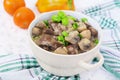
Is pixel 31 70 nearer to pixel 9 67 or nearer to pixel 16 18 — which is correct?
pixel 9 67

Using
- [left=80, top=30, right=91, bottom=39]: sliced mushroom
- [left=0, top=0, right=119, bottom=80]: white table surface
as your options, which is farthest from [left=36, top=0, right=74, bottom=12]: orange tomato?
[left=80, top=30, right=91, bottom=39]: sliced mushroom

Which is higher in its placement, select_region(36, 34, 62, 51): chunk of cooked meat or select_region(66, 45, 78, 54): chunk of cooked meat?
select_region(36, 34, 62, 51): chunk of cooked meat

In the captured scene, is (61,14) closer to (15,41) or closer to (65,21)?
(65,21)

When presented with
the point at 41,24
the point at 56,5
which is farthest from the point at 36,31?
the point at 56,5

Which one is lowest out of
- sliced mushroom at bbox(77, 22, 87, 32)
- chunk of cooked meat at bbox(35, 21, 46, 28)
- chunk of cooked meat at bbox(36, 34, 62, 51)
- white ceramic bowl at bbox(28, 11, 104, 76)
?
white ceramic bowl at bbox(28, 11, 104, 76)

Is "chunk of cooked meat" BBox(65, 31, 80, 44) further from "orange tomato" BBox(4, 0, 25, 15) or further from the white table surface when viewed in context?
"orange tomato" BBox(4, 0, 25, 15)

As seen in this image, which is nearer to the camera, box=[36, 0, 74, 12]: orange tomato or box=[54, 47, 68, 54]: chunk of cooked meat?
box=[54, 47, 68, 54]: chunk of cooked meat

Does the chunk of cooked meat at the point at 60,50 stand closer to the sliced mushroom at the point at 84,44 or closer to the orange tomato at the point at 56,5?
the sliced mushroom at the point at 84,44
